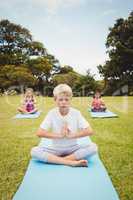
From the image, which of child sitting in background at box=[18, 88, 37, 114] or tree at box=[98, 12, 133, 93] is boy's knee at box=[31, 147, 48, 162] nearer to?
child sitting in background at box=[18, 88, 37, 114]

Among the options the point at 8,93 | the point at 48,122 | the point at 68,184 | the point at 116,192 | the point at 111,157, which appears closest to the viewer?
the point at 116,192

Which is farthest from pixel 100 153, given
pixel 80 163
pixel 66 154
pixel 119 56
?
pixel 119 56

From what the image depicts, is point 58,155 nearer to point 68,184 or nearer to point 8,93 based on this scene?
point 68,184

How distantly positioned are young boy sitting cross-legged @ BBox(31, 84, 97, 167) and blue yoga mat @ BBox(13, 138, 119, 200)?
7.0 inches

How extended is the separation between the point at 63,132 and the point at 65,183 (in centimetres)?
84

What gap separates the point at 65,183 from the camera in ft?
10.2

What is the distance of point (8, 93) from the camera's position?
95.3ft

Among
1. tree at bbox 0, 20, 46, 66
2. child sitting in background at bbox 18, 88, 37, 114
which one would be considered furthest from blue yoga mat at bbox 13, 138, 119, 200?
tree at bbox 0, 20, 46, 66

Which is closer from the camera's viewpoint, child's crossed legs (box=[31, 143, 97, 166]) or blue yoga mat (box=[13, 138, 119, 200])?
blue yoga mat (box=[13, 138, 119, 200])

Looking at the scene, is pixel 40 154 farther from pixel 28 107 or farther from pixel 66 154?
pixel 28 107

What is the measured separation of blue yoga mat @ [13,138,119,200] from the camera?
9.19ft

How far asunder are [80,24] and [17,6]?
23.5ft

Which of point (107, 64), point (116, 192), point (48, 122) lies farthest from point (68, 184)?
point (107, 64)

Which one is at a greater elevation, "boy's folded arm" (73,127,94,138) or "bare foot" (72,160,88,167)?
"boy's folded arm" (73,127,94,138)
